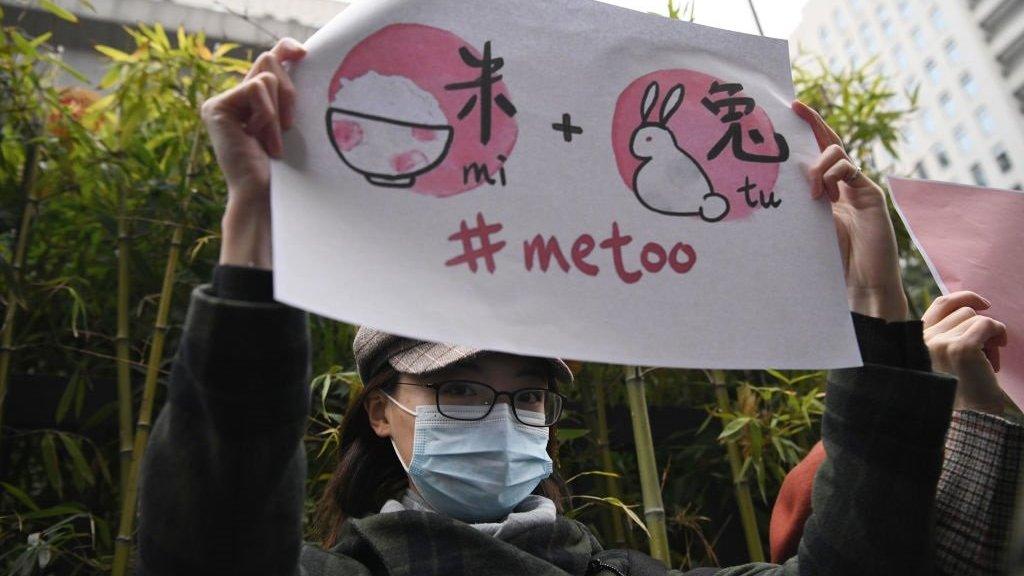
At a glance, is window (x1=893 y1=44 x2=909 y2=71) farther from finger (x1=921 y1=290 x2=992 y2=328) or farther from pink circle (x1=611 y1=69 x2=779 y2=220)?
pink circle (x1=611 y1=69 x2=779 y2=220)

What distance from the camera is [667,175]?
0.95m

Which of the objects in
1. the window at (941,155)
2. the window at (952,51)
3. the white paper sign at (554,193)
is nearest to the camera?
the white paper sign at (554,193)

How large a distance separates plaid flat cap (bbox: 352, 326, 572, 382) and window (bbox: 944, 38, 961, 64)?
3438cm

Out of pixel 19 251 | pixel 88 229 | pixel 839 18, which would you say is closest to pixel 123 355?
pixel 19 251

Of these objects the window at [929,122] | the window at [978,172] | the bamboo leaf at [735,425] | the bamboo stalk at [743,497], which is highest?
the window at [929,122]

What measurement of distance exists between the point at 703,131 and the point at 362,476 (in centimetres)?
85

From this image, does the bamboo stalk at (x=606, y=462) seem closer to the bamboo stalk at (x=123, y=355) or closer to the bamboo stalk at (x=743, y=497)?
the bamboo stalk at (x=743, y=497)

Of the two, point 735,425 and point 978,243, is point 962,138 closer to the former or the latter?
point 735,425

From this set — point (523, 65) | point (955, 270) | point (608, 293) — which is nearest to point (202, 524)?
point (608, 293)

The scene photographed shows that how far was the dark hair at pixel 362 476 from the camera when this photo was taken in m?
1.40

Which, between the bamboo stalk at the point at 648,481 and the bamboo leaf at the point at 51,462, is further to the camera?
the bamboo leaf at the point at 51,462

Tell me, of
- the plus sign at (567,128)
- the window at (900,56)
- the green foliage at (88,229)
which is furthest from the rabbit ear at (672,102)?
the window at (900,56)

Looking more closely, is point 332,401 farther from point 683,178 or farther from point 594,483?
point 683,178

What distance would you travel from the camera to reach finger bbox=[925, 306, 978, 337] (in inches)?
45.4
